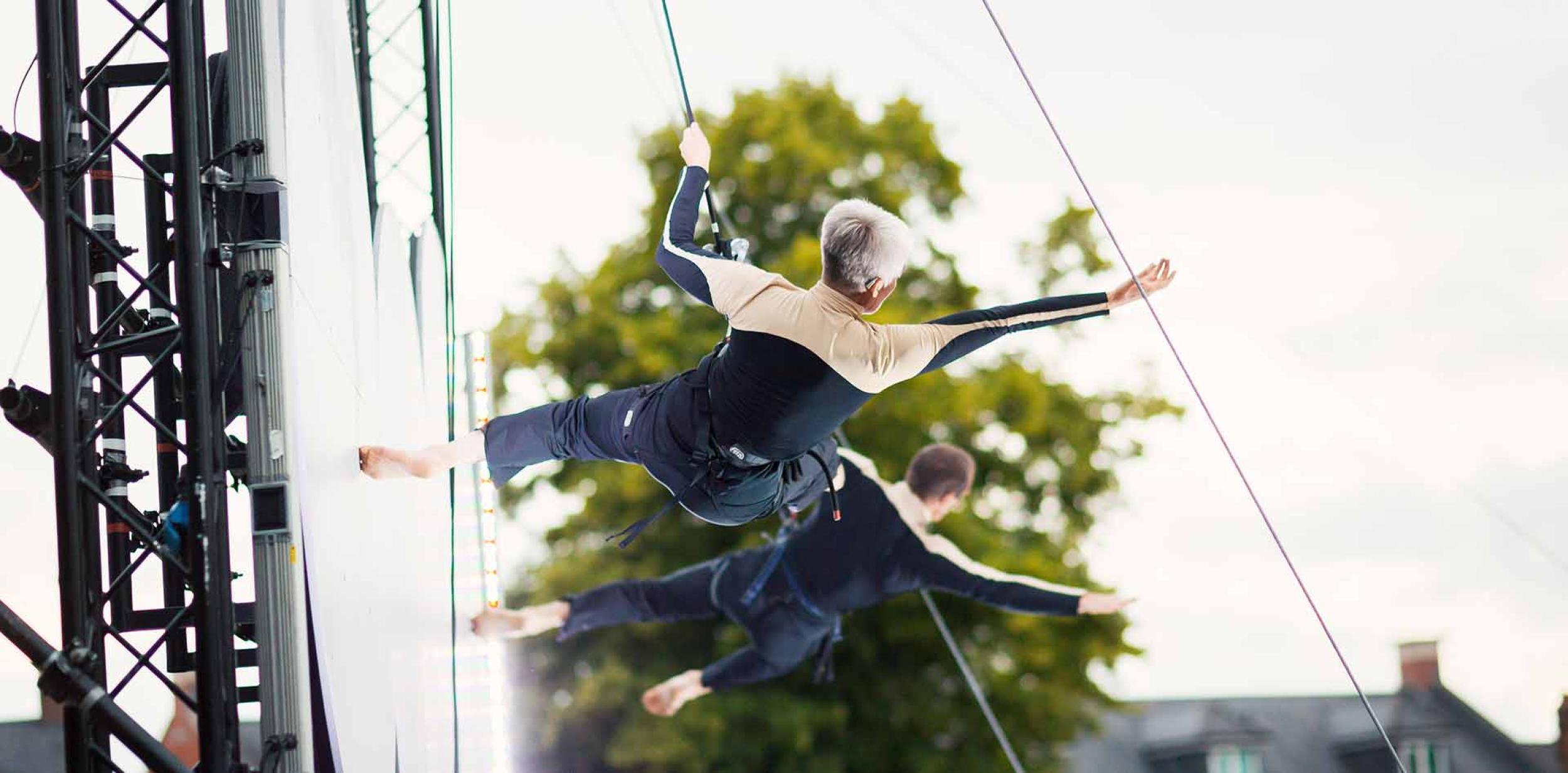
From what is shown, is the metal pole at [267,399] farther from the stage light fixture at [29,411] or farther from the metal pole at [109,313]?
the stage light fixture at [29,411]

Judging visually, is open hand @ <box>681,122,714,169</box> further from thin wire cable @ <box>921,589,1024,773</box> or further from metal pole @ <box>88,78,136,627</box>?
thin wire cable @ <box>921,589,1024,773</box>

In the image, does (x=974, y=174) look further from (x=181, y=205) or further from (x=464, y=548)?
(x=181, y=205)

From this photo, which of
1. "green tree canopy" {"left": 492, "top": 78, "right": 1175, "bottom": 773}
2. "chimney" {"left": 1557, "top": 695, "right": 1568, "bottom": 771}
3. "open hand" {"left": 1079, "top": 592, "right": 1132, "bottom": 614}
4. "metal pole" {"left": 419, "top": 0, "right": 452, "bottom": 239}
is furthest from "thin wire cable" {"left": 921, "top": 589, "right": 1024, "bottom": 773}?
"chimney" {"left": 1557, "top": 695, "right": 1568, "bottom": 771}

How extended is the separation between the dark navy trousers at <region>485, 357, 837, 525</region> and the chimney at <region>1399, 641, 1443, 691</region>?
13.6 metres

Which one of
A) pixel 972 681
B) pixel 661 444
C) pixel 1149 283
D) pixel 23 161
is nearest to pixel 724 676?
pixel 972 681

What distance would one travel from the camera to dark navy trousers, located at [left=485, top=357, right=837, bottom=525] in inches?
145

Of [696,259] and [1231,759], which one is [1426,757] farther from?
[696,259]

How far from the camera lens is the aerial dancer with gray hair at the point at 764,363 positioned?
3438 millimetres

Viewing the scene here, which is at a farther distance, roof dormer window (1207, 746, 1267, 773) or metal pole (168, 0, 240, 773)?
roof dormer window (1207, 746, 1267, 773)

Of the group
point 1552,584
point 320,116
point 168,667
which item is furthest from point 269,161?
point 1552,584

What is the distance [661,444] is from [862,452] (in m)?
7.12

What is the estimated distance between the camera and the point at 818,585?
5.28m

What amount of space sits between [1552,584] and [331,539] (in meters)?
11.3

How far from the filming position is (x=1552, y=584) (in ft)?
40.7
